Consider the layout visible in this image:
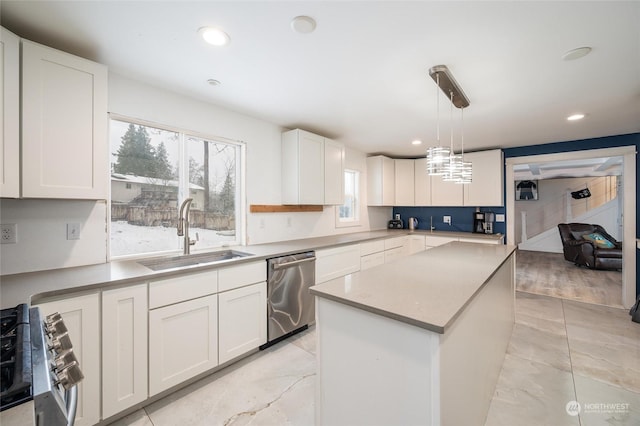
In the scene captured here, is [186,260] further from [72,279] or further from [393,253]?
[393,253]

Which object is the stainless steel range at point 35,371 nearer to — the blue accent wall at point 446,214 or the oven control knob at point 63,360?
the oven control knob at point 63,360

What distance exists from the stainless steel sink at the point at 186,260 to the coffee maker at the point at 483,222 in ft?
13.1

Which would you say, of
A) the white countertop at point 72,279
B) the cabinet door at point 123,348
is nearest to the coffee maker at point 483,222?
the white countertop at point 72,279

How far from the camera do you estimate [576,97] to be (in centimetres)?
237

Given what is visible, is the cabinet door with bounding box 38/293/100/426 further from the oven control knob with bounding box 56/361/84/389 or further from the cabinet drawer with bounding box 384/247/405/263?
the cabinet drawer with bounding box 384/247/405/263

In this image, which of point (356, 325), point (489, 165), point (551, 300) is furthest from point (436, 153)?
point (551, 300)

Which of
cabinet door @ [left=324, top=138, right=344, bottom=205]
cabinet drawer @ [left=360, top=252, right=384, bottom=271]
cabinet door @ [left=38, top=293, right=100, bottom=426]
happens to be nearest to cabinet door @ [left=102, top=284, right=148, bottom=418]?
cabinet door @ [left=38, top=293, right=100, bottom=426]

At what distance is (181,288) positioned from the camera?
6.07 ft

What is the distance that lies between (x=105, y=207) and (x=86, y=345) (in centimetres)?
99

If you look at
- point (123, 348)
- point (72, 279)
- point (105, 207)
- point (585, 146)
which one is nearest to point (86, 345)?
point (123, 348)

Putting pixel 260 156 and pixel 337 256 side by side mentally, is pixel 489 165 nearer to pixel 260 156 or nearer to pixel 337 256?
pixel 337 256

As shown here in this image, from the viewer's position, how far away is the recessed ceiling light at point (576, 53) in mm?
1662

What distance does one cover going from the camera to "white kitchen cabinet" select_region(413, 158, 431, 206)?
4772 millimetres

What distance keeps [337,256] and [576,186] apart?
9.13m
